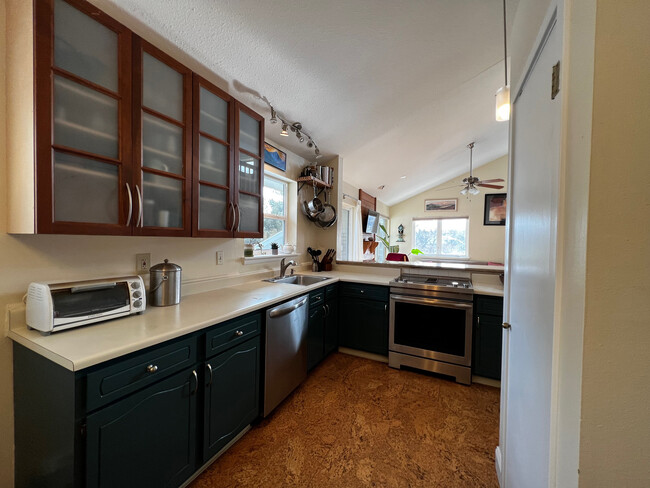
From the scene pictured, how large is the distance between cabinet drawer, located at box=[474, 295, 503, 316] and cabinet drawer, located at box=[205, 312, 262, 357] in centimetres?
185

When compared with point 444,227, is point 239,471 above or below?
below

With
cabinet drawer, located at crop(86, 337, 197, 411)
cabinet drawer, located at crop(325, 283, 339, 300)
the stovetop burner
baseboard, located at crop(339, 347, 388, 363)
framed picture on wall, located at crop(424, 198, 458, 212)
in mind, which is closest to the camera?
cabinet drawer, located at crop(86, 337, 197, 411)

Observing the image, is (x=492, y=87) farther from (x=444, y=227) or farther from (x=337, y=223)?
(x=444, y=227)

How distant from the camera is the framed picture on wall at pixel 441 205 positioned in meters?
6.67

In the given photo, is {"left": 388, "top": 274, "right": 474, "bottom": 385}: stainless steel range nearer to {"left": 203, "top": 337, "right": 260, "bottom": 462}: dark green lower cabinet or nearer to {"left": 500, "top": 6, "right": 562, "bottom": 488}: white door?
{"left": 500, "top": 6, "right": 562, "bottom": 488}: white door

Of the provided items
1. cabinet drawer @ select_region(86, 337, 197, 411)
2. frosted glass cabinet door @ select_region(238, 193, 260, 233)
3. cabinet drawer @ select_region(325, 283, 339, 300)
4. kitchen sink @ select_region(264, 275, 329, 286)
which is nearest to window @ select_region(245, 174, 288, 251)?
kitchen sink @ select_region(264, 275, 329, 286)

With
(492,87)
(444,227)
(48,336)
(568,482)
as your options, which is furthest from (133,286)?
(444,227)

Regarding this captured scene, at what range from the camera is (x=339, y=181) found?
11.3 ft

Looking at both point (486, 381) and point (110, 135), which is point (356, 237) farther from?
point (110, 135)

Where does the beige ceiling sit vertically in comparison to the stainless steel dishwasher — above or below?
above

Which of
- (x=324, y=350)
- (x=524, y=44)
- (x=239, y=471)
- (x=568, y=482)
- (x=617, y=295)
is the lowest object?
(x=239, y=471)

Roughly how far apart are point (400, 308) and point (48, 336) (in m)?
2.38

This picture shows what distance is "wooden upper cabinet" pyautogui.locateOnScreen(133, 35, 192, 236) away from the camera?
1252 mm

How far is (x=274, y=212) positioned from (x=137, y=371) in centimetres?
213
